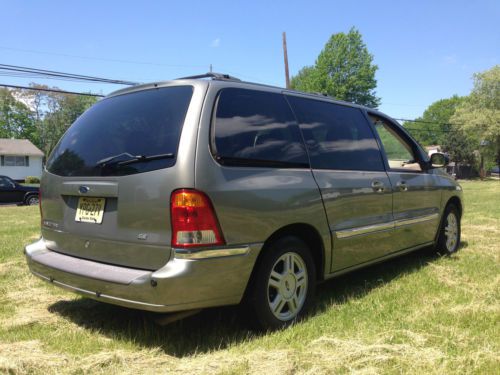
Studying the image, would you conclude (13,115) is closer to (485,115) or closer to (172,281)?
(485,115)

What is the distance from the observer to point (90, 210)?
3.09m

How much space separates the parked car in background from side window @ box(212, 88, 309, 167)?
60.6ft

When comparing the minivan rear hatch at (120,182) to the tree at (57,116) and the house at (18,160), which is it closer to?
the house at (18,160)

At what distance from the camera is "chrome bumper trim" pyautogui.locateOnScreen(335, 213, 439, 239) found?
3.74 meters

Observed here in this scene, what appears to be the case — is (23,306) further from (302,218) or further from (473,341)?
(473,341)

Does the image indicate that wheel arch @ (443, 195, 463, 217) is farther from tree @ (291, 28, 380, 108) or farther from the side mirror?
tree @ (291, 28, 380, 108)

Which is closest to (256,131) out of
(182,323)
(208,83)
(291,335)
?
(208,83)

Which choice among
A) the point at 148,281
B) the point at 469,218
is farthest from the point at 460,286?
the point at 469,218

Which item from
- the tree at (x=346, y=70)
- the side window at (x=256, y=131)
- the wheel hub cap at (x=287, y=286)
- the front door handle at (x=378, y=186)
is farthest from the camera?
the tree at (x=346, y=70)

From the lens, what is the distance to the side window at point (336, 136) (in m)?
3.67

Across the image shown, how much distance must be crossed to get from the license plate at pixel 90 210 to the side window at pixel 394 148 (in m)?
2.94

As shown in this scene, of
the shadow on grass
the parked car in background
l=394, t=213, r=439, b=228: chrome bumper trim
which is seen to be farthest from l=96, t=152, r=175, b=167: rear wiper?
the parked car in background

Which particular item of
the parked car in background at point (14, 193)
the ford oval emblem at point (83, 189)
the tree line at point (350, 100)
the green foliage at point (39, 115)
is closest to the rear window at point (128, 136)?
the ford oval emblem at point (83, 189)

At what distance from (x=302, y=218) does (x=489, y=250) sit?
4046mm
